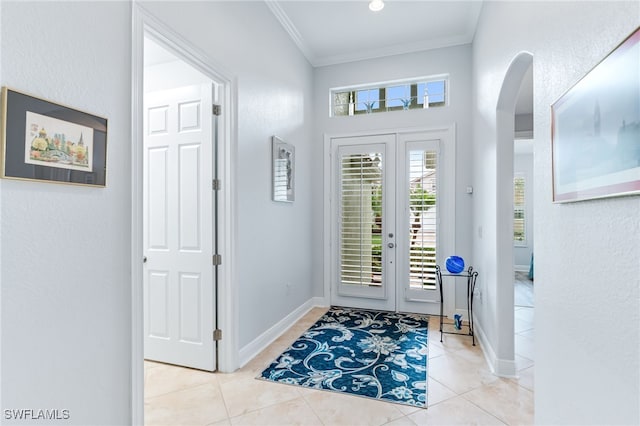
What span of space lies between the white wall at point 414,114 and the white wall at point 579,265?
→ 6.17 ft

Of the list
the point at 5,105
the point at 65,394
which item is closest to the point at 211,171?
the point at 5,105

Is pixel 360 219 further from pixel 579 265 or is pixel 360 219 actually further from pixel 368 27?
pixel 579 265

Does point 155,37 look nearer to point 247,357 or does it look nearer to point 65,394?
point 65,394

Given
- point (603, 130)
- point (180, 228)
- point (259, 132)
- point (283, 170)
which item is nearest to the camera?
point (603, 130)

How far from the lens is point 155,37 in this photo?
192cm

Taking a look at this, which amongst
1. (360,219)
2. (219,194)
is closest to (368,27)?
(360,219)

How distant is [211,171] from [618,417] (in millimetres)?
2585

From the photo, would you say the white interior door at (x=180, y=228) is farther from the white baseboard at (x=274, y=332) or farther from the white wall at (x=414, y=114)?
the white wall at (x=414, y=114)

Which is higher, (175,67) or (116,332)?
(175,67)

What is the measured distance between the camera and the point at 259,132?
310 centimetres

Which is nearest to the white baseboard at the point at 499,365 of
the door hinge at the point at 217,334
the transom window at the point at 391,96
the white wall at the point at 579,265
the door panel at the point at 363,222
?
the white wall at the point at 579,265

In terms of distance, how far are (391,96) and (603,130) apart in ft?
11.5

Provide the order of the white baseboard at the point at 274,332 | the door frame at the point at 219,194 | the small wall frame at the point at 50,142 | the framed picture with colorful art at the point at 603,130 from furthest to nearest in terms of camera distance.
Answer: the white baseboard at the point at 274,332 → the door frame at the point at 219,194 → the small wall frame at the point at 50,142 → the framed picture with colorful art at the point at 603,130

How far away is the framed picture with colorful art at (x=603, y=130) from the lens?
2.95 ft
